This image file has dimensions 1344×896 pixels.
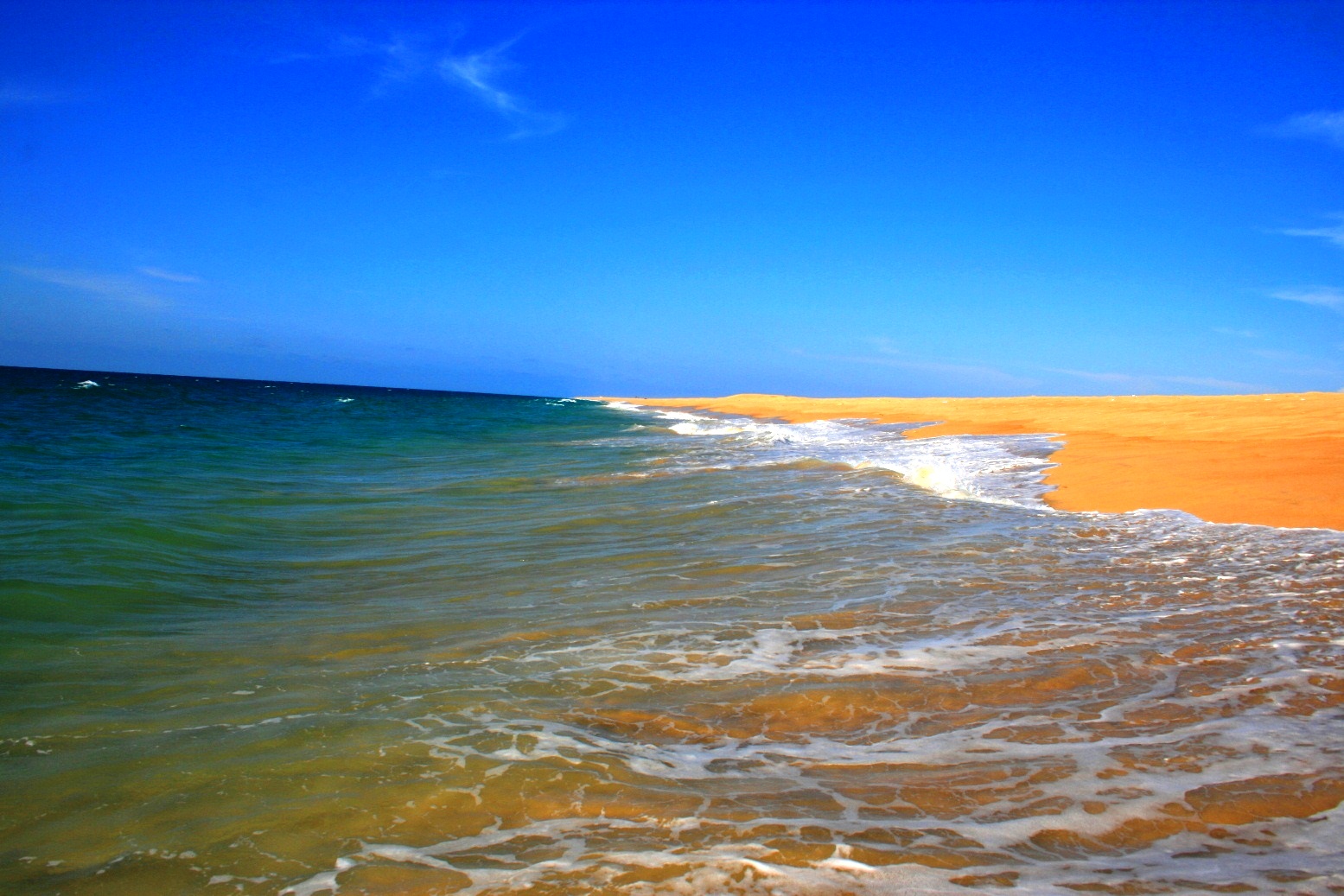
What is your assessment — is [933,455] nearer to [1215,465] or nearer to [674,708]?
[1215,465]

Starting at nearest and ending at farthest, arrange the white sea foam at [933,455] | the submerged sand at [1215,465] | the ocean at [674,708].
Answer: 1. the ocean at [674,708]
2. the submerged sand at [1215,465]
3. the white sea foam at [933,455]

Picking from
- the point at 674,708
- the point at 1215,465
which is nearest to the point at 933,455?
the point at 1215,465

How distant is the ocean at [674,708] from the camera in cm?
243

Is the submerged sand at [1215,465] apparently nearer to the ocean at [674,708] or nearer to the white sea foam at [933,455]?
the white sea foam at [933,455]

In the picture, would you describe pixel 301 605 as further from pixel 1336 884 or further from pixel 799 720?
pixel 1336 884

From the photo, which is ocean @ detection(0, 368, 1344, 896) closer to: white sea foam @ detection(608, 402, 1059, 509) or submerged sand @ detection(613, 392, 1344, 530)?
submerged sand @ detection(613, 392, 1344, 530)

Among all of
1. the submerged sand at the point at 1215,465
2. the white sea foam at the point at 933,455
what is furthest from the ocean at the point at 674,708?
the white sea foam at the point at 933,455

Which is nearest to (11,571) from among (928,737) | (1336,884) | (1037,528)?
(928,737)

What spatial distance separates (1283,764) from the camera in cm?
295

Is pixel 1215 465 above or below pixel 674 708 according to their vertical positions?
above

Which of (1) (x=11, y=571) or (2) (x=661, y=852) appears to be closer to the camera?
(2) (x=661, y=852)

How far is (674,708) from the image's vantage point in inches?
144

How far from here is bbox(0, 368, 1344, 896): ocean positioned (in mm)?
2432

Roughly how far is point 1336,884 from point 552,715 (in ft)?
9.21
